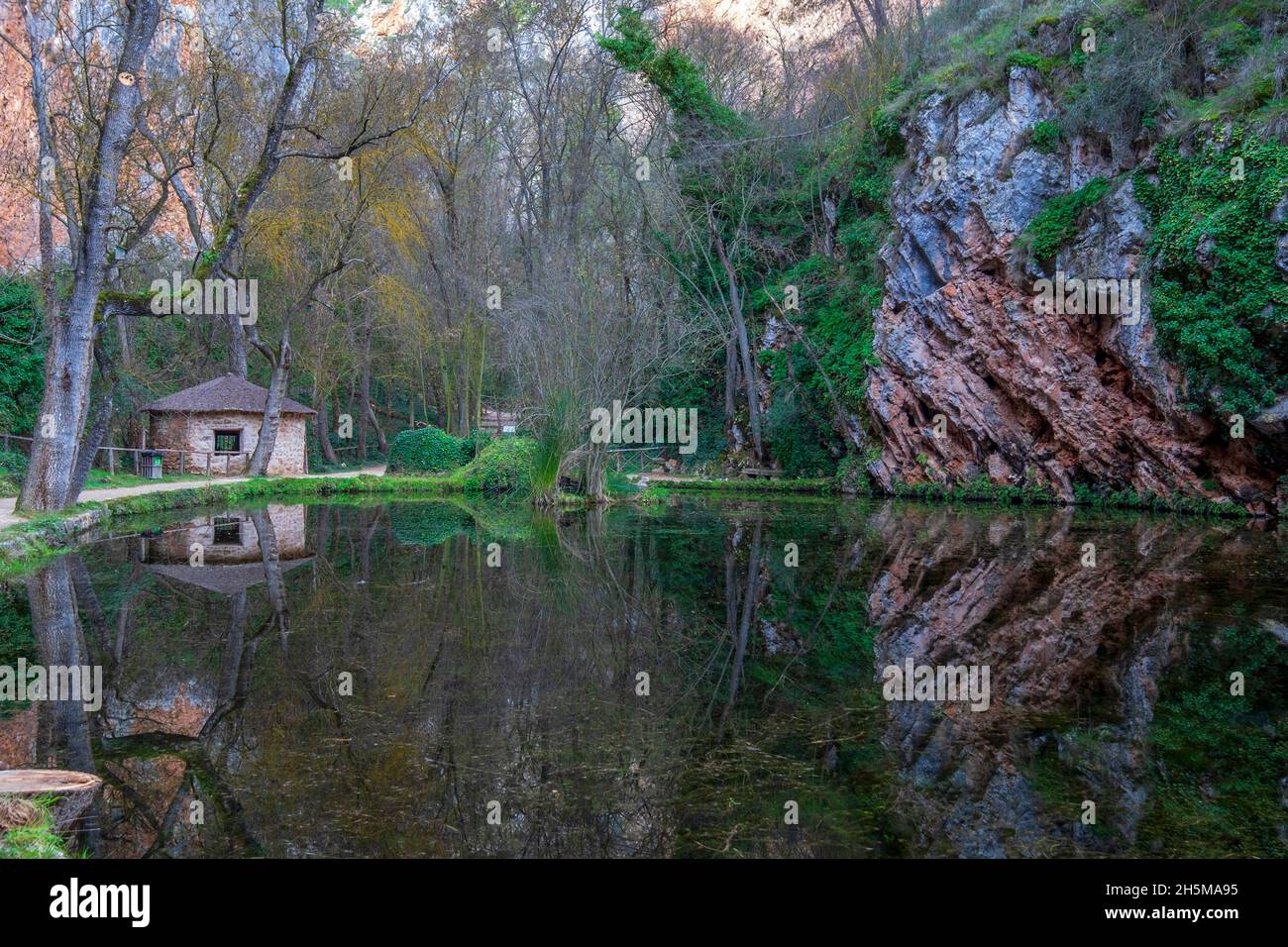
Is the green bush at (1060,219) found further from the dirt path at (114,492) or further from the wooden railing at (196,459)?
the wooden railing at (196,459)

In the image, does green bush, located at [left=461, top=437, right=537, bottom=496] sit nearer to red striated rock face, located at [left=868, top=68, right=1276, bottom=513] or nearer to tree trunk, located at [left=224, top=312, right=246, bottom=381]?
tree trunk, located at [left=224, top=312, right=246, bottom=381]

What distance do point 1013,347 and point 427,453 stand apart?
17.3 meters

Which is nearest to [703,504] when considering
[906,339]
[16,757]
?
[906,339]

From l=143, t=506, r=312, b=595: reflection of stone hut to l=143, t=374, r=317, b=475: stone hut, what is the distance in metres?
10.6

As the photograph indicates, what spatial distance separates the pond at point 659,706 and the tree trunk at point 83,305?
102 inches

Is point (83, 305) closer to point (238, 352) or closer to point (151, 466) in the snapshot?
point (151, 466)

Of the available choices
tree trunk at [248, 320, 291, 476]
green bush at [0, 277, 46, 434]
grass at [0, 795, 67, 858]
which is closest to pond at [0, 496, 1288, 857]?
grass at [0, 795, 67, 858]

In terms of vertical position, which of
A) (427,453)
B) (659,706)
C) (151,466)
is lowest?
(659,706)

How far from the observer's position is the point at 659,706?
6.05m

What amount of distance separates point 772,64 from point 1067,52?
12.3 m

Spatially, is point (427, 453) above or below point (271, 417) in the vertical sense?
below

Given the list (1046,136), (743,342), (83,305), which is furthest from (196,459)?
(1046,136)

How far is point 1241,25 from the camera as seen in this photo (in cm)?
1811

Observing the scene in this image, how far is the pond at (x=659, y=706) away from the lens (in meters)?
4.15
